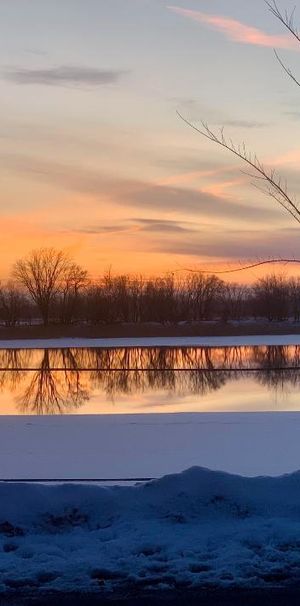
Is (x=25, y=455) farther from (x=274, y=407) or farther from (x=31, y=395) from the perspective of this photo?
(x=31, y=395)

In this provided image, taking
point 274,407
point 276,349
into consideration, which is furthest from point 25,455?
point 276,349

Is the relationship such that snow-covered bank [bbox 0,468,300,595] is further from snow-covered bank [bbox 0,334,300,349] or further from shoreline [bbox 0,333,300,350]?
snow-covered bank [bbox 0,334,300,349]

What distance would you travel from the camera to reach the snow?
305 inches

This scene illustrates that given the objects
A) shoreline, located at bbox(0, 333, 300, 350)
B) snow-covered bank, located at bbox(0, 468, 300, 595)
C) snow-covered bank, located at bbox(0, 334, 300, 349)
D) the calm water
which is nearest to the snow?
the calm water

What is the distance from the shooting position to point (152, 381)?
20.9 metres

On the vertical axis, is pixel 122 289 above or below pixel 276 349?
above

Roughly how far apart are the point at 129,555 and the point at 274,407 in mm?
10830

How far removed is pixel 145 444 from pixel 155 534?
558cm

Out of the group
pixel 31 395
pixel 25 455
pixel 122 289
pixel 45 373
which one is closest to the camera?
pixel 25 455

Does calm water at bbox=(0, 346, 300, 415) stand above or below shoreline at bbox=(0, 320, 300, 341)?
below

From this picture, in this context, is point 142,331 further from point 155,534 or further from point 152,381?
point 155,534

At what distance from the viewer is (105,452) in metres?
9.02

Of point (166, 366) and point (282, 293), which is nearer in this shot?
point (166, 366)

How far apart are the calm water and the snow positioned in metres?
2.37
